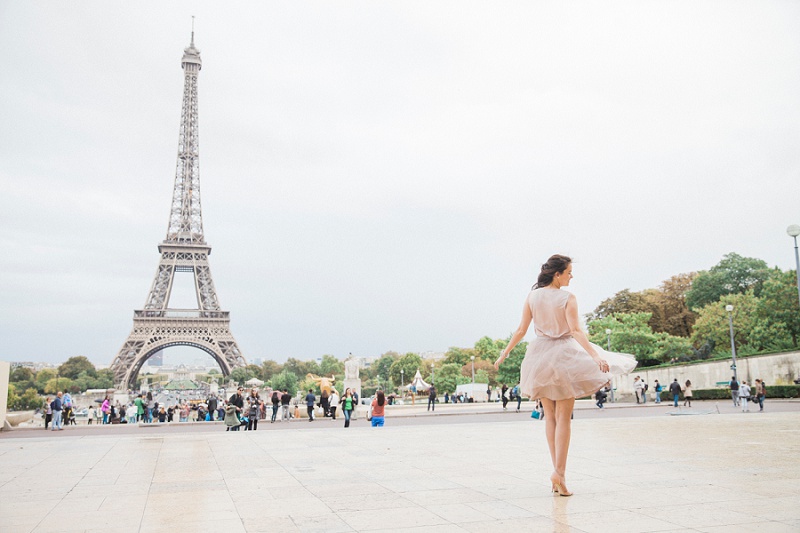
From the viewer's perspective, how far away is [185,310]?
255ft

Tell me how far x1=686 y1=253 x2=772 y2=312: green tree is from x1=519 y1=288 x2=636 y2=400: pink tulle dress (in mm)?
A: 58248

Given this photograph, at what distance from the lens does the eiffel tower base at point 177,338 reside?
7338 centimetres

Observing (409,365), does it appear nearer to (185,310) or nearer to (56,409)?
(185,310)

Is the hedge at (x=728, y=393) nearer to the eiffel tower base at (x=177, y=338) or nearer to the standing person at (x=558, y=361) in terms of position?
the standing person at (x=558, y=361)

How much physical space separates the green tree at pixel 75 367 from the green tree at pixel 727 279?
113 metres

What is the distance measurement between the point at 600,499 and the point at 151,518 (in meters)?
3.94

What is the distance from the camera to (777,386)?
3139 centimetres

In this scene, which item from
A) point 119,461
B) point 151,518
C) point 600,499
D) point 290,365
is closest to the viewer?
point 151,518

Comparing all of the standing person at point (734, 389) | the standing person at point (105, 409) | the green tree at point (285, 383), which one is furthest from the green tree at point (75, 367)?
the standing person at point (734, 389)

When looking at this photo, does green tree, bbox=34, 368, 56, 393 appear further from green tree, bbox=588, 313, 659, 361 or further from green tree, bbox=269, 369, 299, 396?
green tree, bbox=588, 313, 659, 361

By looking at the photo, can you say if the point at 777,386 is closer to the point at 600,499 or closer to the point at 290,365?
the point at 600,499

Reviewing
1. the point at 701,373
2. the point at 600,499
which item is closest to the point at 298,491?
the point at 600,499

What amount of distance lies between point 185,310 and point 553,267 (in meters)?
77.5

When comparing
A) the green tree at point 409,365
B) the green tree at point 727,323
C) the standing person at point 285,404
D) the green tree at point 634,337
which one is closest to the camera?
the standing person at point 285,404
